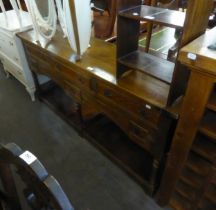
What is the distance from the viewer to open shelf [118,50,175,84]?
1.03m

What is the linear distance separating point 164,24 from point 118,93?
448 mm

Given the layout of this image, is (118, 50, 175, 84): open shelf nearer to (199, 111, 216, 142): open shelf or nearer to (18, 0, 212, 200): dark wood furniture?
(18, 0, 212, 200): dark wood furniture

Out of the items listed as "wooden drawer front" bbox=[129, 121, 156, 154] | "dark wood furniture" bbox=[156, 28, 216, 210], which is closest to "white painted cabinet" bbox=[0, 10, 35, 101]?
"wooden drawer front" bbox=[129, 121, 156, 154]

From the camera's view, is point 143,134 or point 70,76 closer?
point 143,134

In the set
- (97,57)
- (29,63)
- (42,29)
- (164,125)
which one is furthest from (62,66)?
(164,125)

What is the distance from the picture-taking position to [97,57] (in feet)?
4.82

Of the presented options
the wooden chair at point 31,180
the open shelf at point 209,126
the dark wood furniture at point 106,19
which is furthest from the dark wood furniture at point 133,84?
the wooden chair at point 31,180

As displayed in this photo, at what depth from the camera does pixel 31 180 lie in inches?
22.2

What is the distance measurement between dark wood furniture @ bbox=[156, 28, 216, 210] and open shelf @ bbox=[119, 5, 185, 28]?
0.13m

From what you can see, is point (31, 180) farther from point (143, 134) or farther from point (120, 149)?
point (120, 149)

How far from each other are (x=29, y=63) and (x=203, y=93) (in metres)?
1.73

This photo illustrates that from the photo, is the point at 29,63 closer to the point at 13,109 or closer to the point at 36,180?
the point at 13,109

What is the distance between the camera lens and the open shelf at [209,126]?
87cm

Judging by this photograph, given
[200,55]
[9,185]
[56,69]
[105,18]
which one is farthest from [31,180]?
[105,18]
